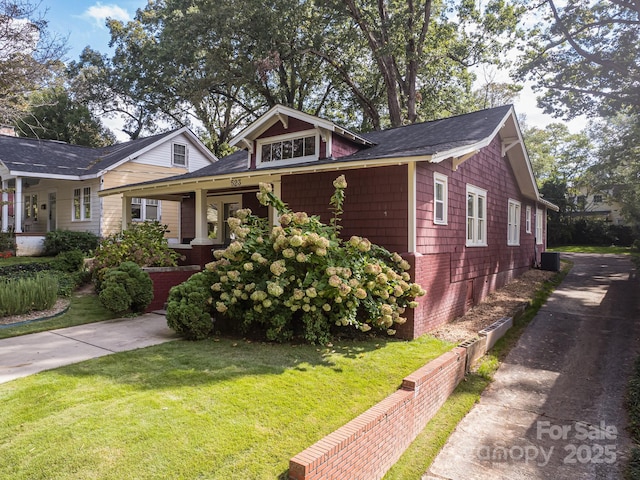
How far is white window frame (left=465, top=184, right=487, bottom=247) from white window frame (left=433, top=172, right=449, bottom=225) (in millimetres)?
1427

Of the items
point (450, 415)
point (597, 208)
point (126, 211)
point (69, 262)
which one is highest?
point (597, 208)

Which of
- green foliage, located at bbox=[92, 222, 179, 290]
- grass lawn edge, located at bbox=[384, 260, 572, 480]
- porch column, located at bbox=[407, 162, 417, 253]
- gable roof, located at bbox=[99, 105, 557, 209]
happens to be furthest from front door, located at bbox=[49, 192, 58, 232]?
grass lawn edge, located at bbox=[384, 260, 572, 480]

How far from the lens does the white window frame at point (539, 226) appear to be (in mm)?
17509

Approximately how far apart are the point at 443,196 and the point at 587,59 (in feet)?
45.8

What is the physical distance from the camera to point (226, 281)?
6316 millimetres

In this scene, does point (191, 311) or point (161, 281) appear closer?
point (191, 311)

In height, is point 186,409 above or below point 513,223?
below

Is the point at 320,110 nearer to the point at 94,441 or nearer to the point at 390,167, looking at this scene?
the point at 390,167

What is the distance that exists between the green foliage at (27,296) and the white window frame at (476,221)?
9351mm

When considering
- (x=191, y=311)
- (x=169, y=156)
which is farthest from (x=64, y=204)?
(x=191, y=311)

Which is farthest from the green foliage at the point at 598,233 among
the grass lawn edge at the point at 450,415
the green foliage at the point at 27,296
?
the green foliage at the point at 27,296

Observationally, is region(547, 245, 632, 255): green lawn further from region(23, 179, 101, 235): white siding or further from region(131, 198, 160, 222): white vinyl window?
region(23, 179, 101, 235): white siding

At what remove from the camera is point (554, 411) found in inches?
199

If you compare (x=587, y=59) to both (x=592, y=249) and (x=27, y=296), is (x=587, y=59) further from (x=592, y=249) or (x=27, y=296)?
(x=27, y=296)
